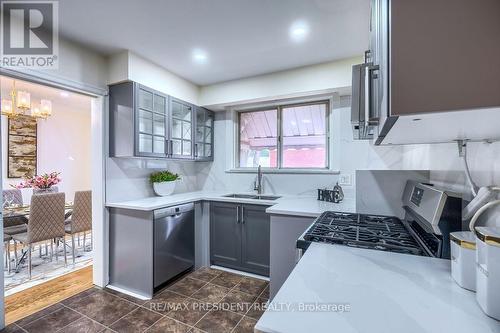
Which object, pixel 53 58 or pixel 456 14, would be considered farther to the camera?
pixel 53 58

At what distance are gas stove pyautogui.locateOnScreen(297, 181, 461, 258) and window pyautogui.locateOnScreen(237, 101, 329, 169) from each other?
152 cm

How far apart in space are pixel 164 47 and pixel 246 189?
197cm

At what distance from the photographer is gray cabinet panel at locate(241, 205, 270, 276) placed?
2588mm

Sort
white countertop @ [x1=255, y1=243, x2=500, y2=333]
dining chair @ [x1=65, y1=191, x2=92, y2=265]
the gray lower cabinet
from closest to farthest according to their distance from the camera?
1. white countertop @ [x1=255, y1=243, x2=500, y2=333]
2. the gray lower cabinet
3. dining chair @ [x1=65, y1=191, x2=92, y2=265]

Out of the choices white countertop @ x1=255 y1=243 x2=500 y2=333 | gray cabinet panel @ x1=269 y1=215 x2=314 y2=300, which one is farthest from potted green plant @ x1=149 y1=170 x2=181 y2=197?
white countertop @ x1=255 y1=243 x2=500 y2=333

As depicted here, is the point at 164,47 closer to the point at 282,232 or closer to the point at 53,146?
the point at 282,232

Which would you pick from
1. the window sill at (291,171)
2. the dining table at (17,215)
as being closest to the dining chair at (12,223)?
the dining table at (17,215)

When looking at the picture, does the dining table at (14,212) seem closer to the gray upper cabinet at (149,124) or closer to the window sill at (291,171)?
the gray upper cabinet at (149,124)

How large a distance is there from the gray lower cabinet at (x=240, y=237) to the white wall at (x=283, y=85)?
1339 millimetres

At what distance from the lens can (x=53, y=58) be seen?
80.2 inches

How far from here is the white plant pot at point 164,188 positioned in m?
2.90

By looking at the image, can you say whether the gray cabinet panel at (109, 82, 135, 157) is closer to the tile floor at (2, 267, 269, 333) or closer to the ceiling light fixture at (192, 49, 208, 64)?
the ceiling light fixture at (192, 49, 208, 64)

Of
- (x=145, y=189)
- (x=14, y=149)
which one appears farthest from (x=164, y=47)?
(x=14, y=149)

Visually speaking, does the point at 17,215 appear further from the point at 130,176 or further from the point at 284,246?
the point at 284,246
